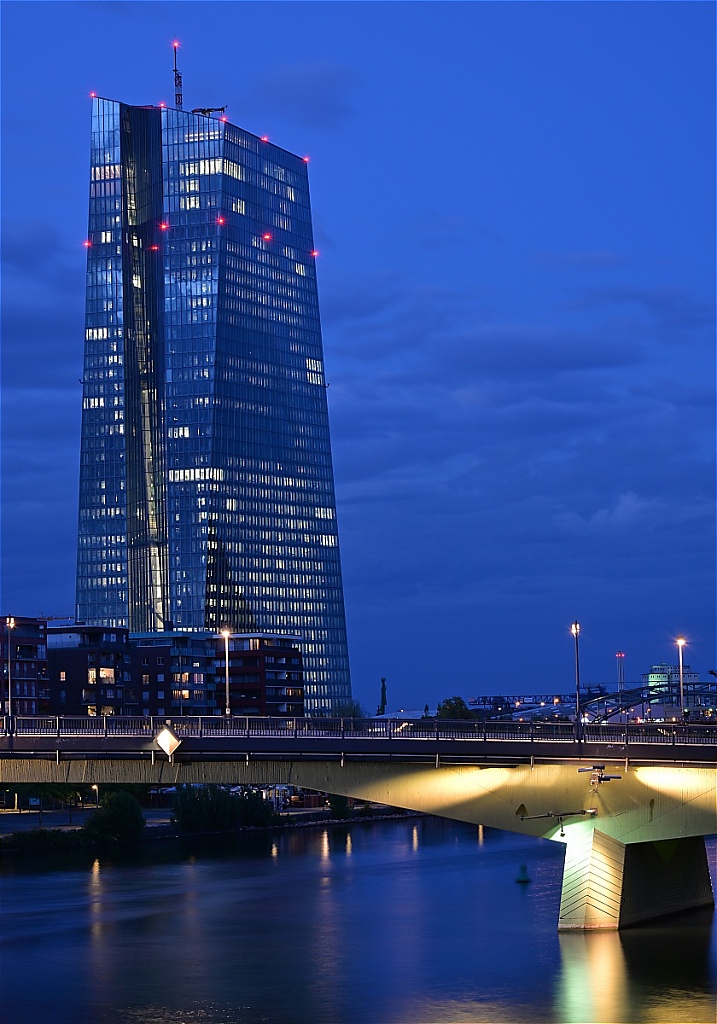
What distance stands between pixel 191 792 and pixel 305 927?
83.7 m

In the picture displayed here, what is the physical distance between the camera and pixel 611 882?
85.5 metres

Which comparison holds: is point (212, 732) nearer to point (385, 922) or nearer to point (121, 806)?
point (385, 922)

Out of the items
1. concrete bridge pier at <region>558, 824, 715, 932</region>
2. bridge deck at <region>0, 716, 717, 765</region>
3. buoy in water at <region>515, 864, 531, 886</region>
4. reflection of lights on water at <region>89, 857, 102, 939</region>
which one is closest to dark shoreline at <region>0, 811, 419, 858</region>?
reflection of lights on water at <region>89, 857, 102, 939</region>

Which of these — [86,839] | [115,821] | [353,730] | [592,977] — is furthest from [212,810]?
[592,977]

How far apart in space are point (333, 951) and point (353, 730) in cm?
1143

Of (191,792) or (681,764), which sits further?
(191,792)

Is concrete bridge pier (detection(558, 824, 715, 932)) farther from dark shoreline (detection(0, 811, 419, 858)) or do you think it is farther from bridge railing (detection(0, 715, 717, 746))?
dark shoreline (detection(0, 811, 419, 858))

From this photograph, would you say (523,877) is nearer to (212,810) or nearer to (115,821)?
(115,821)

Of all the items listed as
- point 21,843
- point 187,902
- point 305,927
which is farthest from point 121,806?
point 305,927

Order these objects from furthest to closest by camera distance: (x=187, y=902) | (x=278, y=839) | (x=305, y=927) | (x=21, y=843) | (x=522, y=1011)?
1. (x=278, y=839)
2. (x=21, y=843)
3. (x=187, y=902)
4. (x=305, y=927)
5. (x=522, y=1011)

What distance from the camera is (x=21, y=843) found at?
499ft

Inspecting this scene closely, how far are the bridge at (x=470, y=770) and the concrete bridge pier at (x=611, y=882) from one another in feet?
0.26

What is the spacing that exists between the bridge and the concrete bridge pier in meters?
0.08

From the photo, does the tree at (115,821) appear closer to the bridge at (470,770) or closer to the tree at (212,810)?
the tree at (212,810)
